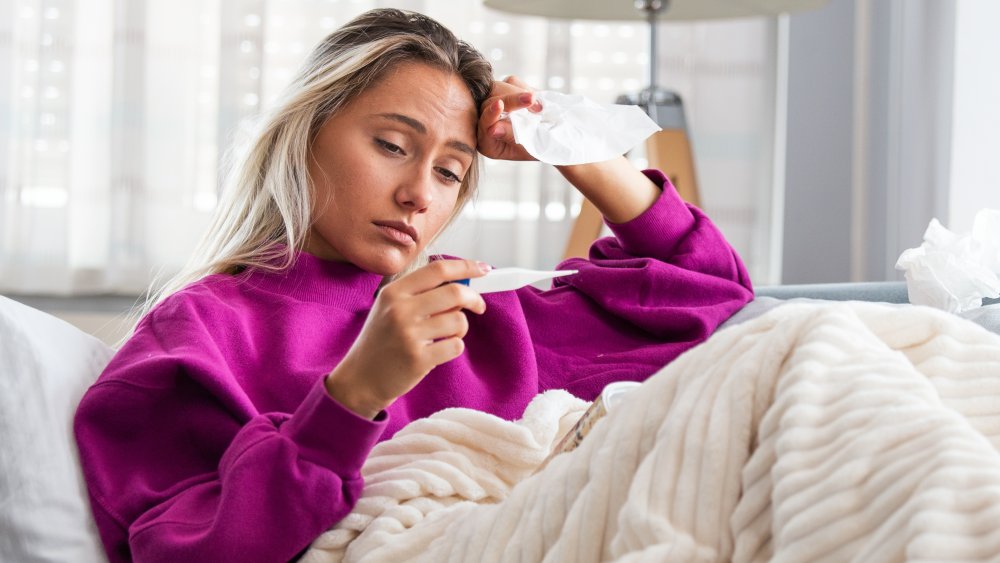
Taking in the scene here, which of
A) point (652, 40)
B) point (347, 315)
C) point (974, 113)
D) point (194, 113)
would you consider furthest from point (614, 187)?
point (194, 113)

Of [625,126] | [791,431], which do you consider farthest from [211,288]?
[791,431]

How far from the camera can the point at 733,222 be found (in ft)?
9.66

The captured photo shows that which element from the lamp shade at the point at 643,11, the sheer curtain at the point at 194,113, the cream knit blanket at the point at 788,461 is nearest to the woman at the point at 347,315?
the cream knit blanket at the point at 788,461

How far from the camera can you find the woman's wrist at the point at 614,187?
1480 mm

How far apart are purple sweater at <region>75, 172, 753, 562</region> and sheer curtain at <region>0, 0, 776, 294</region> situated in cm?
140

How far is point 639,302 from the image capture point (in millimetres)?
1464

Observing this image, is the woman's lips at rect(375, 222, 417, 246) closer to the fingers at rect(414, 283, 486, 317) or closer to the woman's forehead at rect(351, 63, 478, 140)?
the woman's forehead at rect(351, 63, 478, 140)

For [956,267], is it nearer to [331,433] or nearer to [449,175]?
[449,175]

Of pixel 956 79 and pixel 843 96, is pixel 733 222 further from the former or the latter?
pixel 956 79

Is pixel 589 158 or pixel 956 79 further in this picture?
pixel 956 79

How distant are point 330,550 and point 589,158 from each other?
0.61 meters

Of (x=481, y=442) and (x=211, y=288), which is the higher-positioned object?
(x=211, y=288)

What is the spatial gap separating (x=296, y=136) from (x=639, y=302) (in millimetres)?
496

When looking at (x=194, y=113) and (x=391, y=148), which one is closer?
(x=391, y=148)
